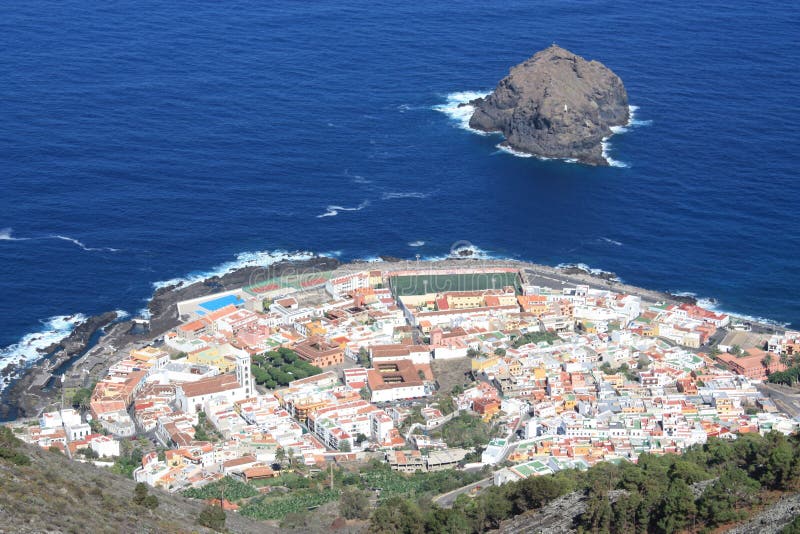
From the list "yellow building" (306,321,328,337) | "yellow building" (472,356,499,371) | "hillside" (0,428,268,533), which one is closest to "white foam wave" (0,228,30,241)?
"yellow building" (306,321,328,337)

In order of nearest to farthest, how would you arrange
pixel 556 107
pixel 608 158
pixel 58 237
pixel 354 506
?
pixel 354 506
pixel 58 237
pixel 608 158
pixel 556 107

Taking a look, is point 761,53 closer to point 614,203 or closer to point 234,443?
point 614,203

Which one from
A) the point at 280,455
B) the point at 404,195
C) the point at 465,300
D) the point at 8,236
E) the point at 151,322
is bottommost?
the point at 280,455

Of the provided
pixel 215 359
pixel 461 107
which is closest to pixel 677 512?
pixel 215 359

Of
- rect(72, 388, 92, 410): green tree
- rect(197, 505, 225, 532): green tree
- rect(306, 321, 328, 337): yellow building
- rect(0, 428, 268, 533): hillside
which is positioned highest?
rect(0, 428, 268, 533): hillside

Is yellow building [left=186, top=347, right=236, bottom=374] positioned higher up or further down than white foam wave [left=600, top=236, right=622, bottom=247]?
further down

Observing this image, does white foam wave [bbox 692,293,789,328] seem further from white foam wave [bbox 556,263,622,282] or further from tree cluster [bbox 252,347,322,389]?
tree cluster [bbox 252,347,322,389]

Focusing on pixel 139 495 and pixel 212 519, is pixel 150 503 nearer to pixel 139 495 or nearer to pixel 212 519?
pixel 139 495
